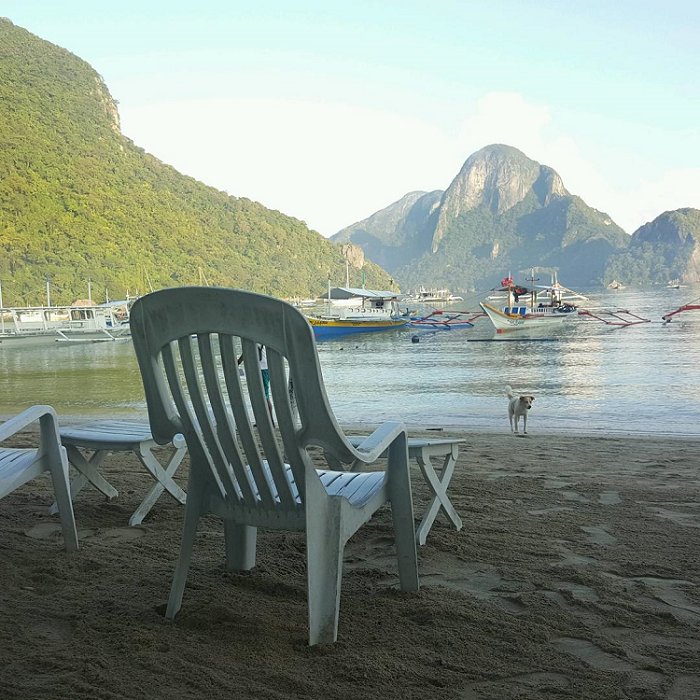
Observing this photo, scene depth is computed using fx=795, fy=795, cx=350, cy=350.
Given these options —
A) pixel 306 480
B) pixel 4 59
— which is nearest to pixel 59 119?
pixel 4 59

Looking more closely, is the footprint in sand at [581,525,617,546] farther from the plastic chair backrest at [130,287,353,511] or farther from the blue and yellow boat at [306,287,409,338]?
the blue and yellow boat at [306,287,409,338]

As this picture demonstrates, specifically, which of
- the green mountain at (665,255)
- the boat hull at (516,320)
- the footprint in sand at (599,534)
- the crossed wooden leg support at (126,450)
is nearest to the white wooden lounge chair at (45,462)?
the crossed wooden leg support at (126,450)

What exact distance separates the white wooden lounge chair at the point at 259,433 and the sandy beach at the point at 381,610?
0.17 metres

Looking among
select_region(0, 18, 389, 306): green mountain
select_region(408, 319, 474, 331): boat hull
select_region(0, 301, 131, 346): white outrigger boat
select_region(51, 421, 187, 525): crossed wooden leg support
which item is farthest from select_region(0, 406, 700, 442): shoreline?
select_region(0, 18, 389, 306): green mountain

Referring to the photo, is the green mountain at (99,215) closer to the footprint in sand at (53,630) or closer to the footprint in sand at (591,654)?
the footprint in sand at (53,630)

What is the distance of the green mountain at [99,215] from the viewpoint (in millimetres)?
68125

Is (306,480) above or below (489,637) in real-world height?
above

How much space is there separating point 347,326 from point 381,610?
45452mm

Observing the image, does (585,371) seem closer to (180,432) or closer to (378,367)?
(378,367)

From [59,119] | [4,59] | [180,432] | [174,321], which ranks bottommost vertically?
[180,432]

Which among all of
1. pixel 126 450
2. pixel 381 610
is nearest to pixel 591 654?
pixel 381 610

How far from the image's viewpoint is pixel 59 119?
90.2 meters

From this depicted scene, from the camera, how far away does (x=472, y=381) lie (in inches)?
699

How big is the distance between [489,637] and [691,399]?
11.7 meters
